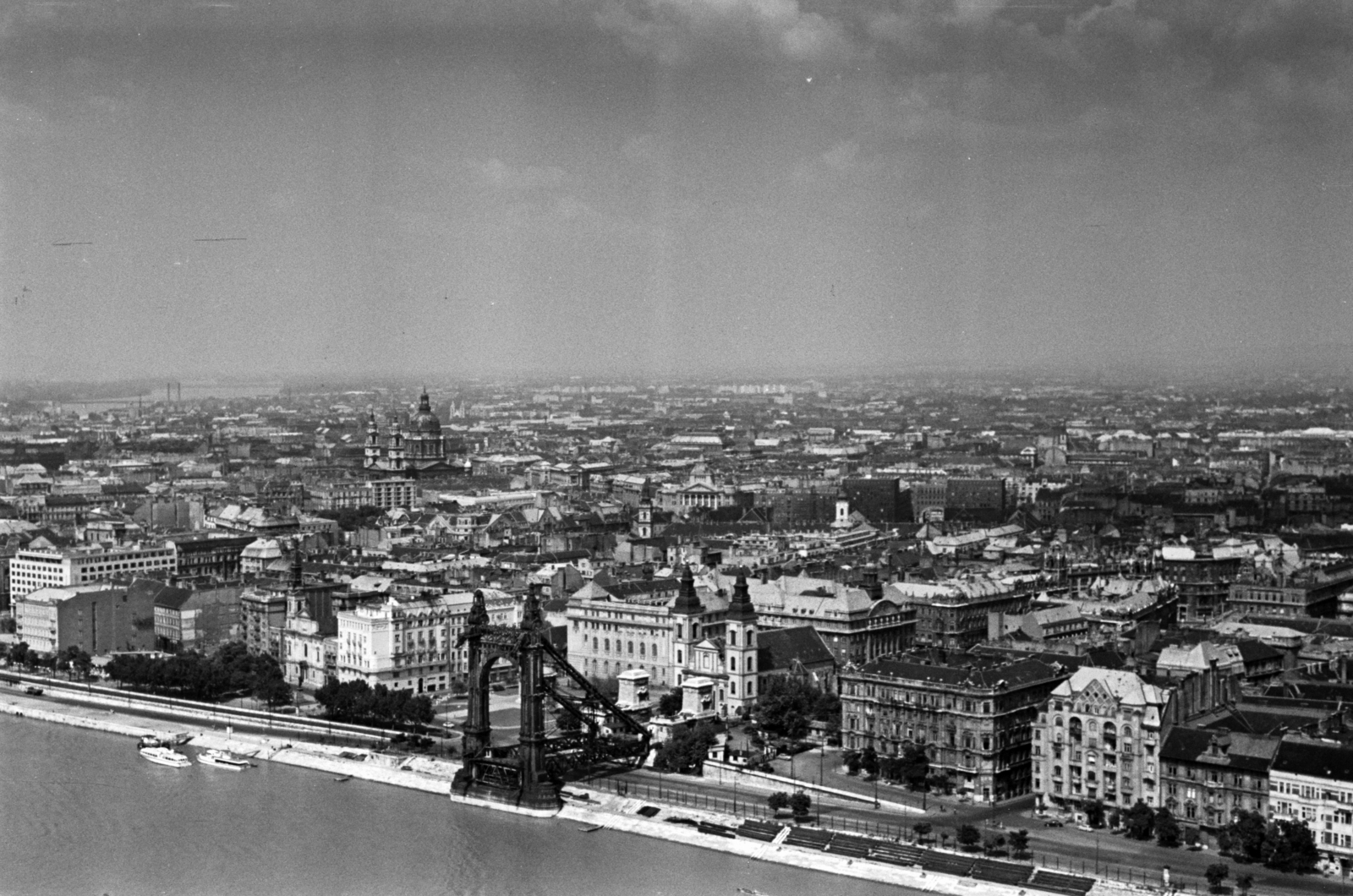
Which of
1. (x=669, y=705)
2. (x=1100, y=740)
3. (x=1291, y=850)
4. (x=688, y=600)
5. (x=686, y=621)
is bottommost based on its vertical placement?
(x=669, y=705)

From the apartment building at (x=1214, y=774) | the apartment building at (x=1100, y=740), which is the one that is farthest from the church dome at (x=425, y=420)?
the apartment building at (x=1214, y=774)

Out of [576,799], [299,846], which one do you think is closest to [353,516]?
[576,799]

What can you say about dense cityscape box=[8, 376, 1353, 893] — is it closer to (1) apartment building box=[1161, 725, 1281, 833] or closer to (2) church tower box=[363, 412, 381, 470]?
(1) apartment building box=[1161, 725, 1281, 833]

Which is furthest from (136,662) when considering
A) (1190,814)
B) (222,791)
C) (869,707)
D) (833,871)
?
A: (1190,814)

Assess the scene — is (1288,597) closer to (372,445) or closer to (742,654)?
(742,654)

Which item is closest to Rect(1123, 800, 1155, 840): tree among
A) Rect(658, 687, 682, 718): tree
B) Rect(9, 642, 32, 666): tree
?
Rect(658, 687, 682, 718): tree
